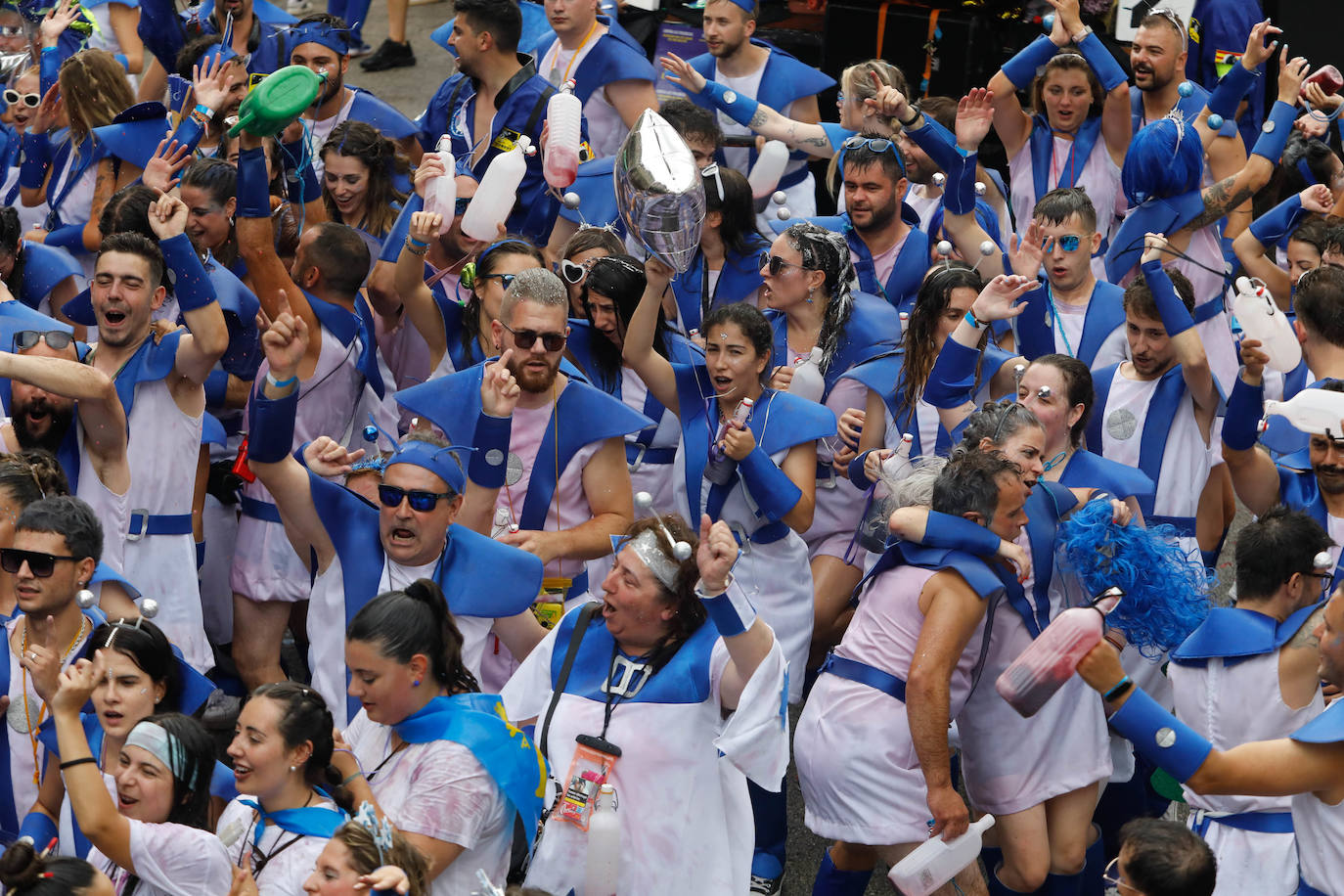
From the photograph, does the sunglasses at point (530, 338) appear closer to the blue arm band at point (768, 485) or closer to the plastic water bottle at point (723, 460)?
the plastic water bottle at point (723, 460)

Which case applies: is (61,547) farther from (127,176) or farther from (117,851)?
(127,176)

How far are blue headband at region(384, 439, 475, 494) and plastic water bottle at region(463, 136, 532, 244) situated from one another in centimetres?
201

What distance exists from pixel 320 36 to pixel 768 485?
384 cm

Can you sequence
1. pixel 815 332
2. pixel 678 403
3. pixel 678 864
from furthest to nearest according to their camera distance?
pixel 815 332
pixel 678 403
pixel 678 864

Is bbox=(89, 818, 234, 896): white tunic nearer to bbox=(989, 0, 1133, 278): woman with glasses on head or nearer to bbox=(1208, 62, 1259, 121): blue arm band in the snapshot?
bbox=(989, 0, 1133, 278): woman with glasses on head

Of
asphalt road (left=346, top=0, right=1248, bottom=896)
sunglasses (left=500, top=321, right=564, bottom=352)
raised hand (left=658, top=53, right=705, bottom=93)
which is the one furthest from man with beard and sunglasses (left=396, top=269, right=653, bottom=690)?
asphalt road (left=346, top=0, right=1248, bottom=896)

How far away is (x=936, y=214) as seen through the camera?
735cm

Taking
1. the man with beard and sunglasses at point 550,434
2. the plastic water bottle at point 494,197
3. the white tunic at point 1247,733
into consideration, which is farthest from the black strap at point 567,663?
the plastic water bottle at point 494,197

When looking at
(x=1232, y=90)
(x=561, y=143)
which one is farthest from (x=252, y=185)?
(x=1232, y=90)

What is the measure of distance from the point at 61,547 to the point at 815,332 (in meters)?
2.93

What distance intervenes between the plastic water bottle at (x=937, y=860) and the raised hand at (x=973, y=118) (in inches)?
133

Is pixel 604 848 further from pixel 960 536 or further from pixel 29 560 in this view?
pixel 29 560

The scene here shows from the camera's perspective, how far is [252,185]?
5.87 m

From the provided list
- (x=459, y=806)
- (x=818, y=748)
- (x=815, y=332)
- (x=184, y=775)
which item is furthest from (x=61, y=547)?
(x=815, y=332)
